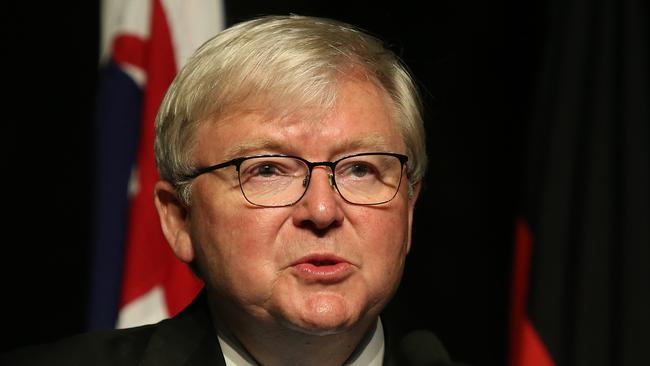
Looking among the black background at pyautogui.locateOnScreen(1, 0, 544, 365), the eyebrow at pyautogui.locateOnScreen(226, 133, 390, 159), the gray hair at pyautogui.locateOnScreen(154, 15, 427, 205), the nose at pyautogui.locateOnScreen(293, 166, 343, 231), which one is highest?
the gray hair at pyautogui.locateOnScreen(154, 15, 427, 205)

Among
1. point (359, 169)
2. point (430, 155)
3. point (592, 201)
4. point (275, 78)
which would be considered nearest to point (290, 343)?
point (359, 169)

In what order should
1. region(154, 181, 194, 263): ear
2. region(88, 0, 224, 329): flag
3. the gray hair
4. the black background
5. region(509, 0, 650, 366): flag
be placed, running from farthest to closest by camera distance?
1. the black background
2. region(88, 0, 224, 329): flag
3. region(509, 0, 650, 366): flag
4. region(154, 181, 194, 263): ear
5. the gray hair

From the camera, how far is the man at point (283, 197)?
6.84 ft

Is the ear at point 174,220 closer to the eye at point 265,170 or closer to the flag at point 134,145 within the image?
the eye at point 265,170

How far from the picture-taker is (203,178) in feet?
7.29

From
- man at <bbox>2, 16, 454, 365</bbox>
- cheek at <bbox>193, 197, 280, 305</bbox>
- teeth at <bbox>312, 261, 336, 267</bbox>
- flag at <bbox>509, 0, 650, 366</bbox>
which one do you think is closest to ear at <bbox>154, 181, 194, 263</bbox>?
man at <bbox>2, 16, 454, 365</bbox>

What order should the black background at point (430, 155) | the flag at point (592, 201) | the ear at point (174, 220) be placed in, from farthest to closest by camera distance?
the black background at point (430, 155) < the flag at point (592, 201) < the ear at point (174, 220)

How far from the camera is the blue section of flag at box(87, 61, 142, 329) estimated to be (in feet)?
10.1

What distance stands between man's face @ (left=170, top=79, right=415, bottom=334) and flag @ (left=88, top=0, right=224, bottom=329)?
32.3 inches

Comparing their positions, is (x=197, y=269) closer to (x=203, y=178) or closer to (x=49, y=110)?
(x=203, y=178)

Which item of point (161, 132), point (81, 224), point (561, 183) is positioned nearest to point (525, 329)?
point (561, 183)

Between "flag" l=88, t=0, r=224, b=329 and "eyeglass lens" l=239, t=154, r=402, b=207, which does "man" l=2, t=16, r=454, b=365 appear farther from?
"flag" l=88, t=0, r=224, b=329

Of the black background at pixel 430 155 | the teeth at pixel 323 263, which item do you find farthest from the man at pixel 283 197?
the black background at pixel 430 155

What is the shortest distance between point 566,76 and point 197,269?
1.12 meters
